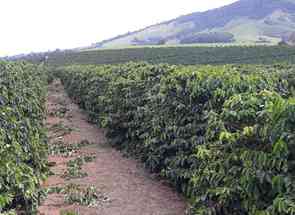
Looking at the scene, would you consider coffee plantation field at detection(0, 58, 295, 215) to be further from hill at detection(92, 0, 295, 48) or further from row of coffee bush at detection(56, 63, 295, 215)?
hill at detection(92, 0, 295, 48)

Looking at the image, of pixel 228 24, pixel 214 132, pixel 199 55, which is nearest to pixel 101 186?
pixel 214 132

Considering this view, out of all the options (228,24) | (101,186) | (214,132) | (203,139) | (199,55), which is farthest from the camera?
(228,24)

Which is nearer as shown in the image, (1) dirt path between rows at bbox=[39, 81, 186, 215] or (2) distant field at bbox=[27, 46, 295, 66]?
(1) dirt path between rows at bbox=[39, 81, 186, 215]

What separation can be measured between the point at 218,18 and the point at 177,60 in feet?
337

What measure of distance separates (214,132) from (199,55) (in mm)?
51849

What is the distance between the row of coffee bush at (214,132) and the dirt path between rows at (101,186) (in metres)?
0.37

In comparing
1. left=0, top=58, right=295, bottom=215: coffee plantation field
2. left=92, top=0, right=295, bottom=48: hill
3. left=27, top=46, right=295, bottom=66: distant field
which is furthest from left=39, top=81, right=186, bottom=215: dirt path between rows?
left=92, top=0, right=295, bottom=48: hill

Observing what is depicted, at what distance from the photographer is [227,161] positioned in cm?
540

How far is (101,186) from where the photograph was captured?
30.7 ft

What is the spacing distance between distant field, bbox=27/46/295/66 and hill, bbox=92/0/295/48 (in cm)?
5272

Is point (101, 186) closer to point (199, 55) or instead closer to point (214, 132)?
point (214, 132)

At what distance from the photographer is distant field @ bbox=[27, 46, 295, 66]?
47500 millimetres

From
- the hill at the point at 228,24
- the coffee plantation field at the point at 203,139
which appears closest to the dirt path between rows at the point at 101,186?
the coffee plantation field at the point at 203,139

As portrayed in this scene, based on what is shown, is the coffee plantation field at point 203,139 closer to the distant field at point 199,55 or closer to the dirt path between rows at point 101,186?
the dirt path between rows at point 101,186
